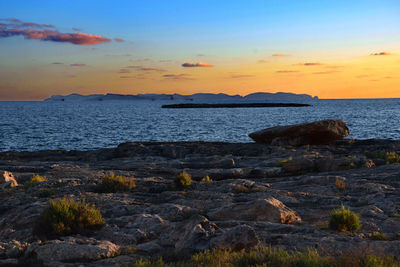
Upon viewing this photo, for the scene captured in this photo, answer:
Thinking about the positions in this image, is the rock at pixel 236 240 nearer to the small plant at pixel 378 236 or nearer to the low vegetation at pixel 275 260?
the low vegetation at pixel 275 260

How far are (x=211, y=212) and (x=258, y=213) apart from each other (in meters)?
1.38

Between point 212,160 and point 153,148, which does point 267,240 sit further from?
point 153,148

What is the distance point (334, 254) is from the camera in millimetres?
6996

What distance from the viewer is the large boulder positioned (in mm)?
31875

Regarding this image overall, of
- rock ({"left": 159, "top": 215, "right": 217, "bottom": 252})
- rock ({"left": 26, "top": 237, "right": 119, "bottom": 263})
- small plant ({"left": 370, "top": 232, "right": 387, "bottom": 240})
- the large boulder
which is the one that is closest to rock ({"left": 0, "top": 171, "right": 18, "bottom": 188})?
rock ({"left": 26, "top": 237, "right": 119, "bottom": 263})

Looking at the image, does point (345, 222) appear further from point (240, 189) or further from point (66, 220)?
point (66, 220)

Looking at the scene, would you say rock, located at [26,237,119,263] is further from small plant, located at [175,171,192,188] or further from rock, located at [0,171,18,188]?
rock, located at [0,171,18,188]

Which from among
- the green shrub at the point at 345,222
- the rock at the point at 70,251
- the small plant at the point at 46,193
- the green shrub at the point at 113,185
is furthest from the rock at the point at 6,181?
the green shrub at the point at 345,222

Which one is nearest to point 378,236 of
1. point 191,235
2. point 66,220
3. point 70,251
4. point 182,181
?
point 191,235

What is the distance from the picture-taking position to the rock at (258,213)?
9727 mm

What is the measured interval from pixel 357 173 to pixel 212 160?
8.97 meters

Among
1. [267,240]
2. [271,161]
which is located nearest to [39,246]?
[267,240]

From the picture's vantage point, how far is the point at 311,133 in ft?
105

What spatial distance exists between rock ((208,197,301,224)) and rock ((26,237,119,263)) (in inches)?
131
